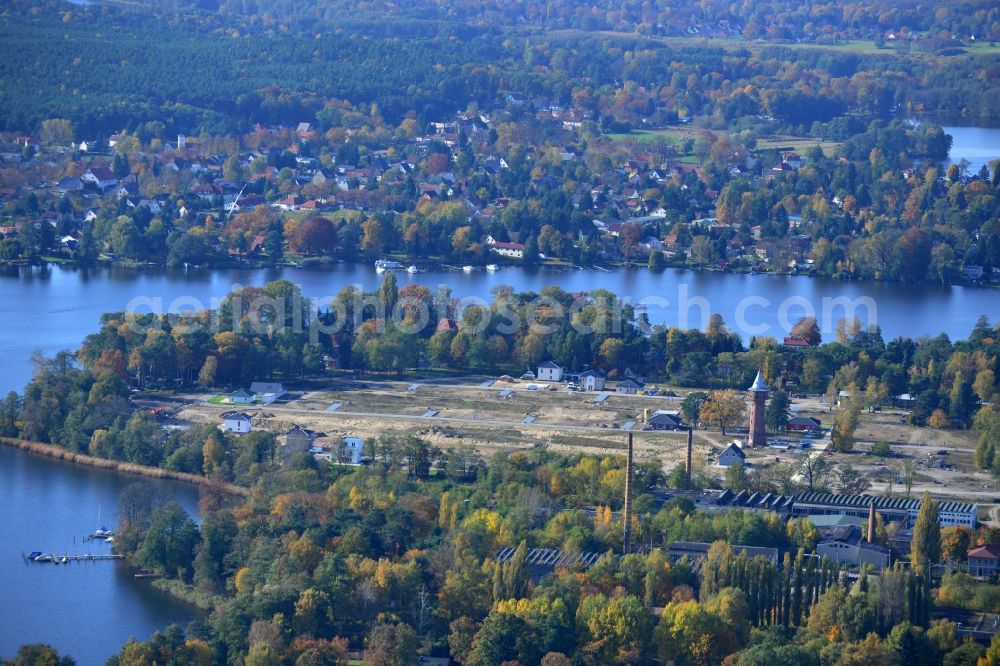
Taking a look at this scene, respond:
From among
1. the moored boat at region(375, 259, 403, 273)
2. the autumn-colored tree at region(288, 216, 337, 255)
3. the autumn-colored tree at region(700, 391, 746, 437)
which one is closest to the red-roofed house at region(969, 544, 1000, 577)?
the autumn-colored tree at region(700, 391, 746, 437)

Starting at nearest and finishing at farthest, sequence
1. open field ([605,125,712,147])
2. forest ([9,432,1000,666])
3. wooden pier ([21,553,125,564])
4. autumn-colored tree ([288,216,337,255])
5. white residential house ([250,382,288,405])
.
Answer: forest ([9,432,1000,666]) → wooden pier ([21,553,125,564]) → white residential house ([250,382,288,405]) → autumn-colored tree ([288,216,337,255]) → open field ([605,125,712,147])

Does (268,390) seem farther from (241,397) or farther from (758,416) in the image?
(758,416)

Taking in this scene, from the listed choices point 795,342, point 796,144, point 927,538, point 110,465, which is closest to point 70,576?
point 110,465

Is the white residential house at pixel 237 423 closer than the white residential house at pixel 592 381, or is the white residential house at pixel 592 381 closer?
the white residential house at pixel 237 423

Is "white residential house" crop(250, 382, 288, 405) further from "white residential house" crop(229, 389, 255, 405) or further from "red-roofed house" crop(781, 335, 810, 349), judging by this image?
"red-roofed house" crop(781, 335, 810, 349)

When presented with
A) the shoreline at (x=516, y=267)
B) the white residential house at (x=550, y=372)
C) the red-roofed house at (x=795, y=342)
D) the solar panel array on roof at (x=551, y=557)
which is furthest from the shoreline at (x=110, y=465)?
the shoreline at (x=516, y=267)

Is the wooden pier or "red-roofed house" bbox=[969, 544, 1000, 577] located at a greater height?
"red-roofed house" bbox=[969, 544, 1000, 577]

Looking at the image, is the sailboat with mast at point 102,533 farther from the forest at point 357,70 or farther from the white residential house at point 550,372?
the forest at point 357,70
